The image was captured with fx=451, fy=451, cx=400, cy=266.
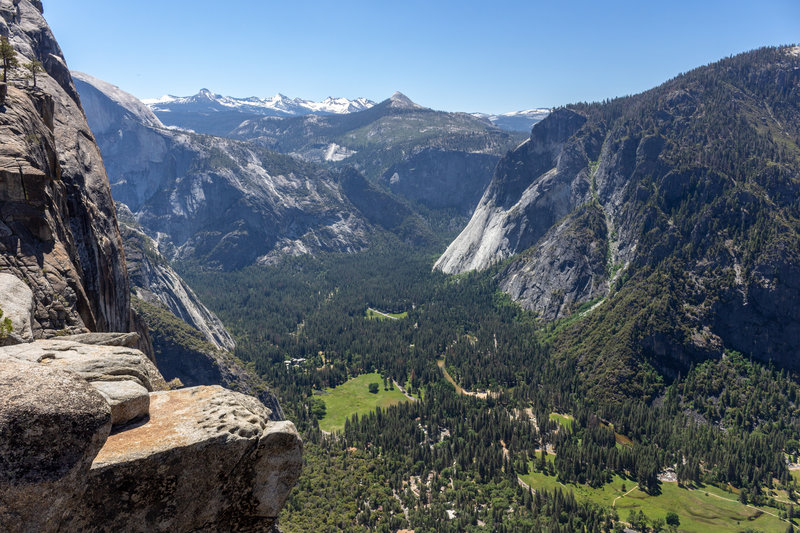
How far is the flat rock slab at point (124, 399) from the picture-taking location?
58.9ft

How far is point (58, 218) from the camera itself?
1465 inches

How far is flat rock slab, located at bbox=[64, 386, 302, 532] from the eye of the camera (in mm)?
15938

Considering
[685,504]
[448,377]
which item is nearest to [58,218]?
[685,504]

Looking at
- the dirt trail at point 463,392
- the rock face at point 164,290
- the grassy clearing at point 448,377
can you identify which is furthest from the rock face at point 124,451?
the rock face at point 164,290

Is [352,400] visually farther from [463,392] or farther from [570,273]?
[570,273]

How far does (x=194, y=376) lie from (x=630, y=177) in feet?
603

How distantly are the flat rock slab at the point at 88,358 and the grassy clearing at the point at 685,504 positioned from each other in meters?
87.6

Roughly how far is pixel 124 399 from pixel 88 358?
4.12m

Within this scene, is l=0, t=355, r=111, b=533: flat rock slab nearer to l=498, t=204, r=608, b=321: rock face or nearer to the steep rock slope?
the steep rock slope

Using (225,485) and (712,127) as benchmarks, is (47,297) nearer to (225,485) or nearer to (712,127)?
(225,485)

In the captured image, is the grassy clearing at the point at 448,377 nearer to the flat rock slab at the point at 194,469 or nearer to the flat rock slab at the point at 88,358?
the flat rock slab at the point at 194,469

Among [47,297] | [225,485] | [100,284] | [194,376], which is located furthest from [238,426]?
[194,376]

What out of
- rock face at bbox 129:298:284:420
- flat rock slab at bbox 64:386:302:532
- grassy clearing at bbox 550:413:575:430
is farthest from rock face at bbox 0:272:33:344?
grassy clearing at bbox 550:413:575:430

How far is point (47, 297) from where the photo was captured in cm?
2994
